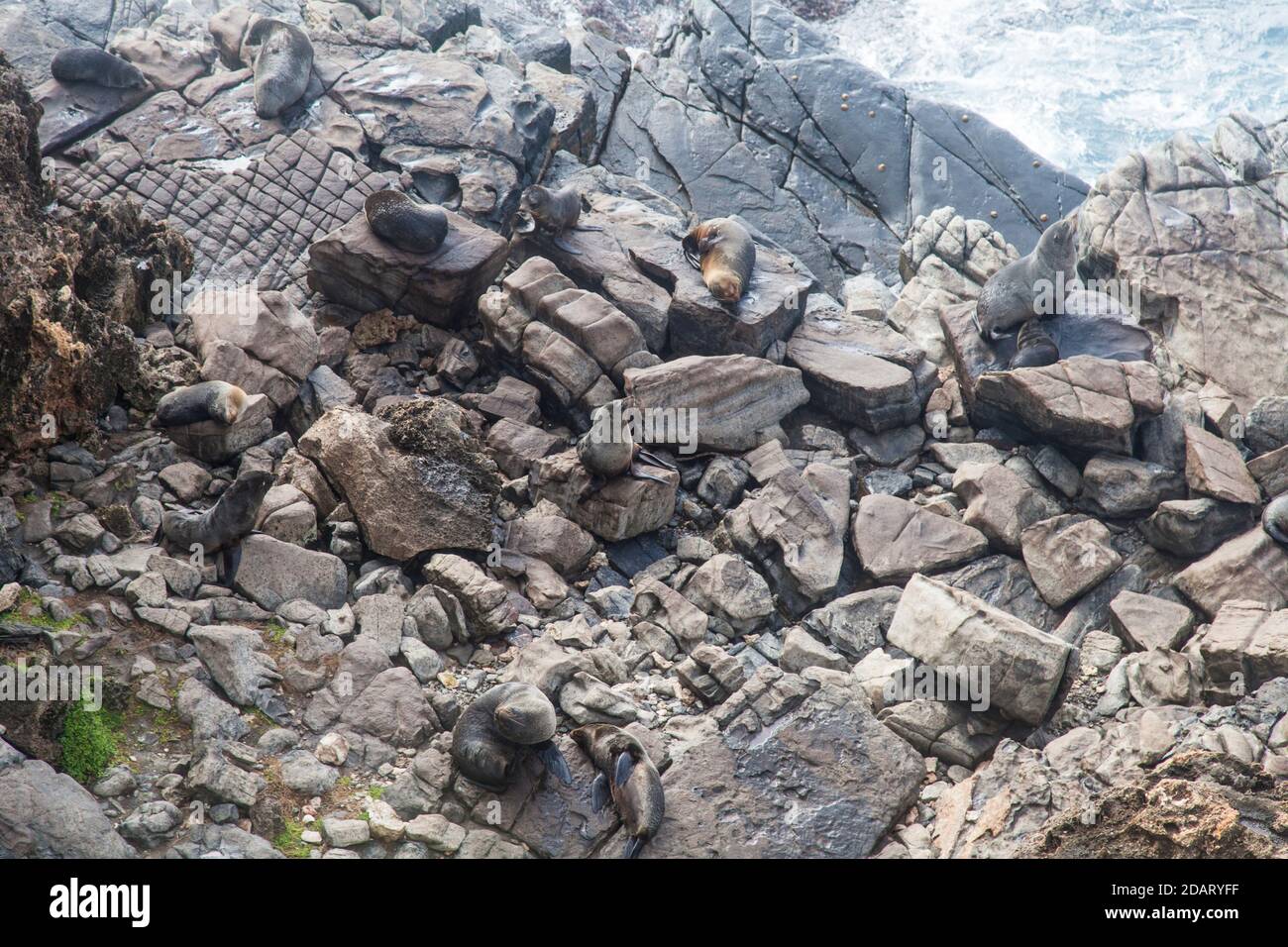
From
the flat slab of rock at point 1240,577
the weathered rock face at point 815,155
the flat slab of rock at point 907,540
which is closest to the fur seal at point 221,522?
the flat slab of rock at point 907,540

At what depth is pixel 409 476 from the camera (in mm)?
9219

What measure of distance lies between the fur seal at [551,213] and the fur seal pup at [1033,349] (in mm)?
5670

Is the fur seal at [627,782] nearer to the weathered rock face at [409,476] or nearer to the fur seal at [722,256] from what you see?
the weathered rock face at [409,476]

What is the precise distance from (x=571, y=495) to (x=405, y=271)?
3.54m

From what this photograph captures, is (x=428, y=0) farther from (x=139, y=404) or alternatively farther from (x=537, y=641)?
(x=537, y=641)

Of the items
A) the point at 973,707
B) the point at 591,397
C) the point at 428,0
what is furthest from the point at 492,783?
the point at 428,0

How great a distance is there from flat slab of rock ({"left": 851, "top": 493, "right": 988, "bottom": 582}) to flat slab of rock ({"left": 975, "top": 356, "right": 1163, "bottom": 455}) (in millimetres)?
1661

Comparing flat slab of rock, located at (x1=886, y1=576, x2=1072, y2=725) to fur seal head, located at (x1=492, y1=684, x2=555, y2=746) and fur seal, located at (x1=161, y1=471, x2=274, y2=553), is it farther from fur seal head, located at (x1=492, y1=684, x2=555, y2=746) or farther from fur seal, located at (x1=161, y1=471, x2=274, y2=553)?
fur seal, located at (x1=161, y1=471, x2=274, y2=553)

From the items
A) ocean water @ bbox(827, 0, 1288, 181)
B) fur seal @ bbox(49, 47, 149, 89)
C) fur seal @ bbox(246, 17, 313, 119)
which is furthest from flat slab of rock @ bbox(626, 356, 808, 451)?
ocean water @ bbox(827, 0, 1288, 181)

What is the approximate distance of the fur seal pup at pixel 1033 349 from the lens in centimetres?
1169

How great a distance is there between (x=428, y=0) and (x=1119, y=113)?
849 inches

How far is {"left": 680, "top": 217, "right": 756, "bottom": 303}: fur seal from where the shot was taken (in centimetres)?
1209

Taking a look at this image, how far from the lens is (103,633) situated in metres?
7.04

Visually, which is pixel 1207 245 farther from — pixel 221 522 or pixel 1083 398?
pixel 221 522
